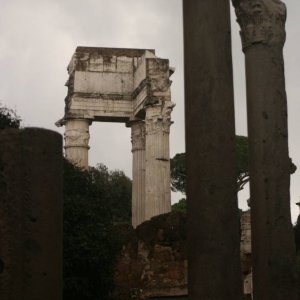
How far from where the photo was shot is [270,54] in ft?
34.2

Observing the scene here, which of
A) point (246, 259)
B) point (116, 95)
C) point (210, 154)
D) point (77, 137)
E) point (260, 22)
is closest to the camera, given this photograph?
point (210, 154)

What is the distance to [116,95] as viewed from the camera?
24922 millimetres

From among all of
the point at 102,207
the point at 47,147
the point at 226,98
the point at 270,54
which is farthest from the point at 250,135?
the point at 102,207

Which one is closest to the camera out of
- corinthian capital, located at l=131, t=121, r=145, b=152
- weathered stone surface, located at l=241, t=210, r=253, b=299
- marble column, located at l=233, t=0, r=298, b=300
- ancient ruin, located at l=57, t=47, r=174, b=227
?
marble column, located at l=233, t=0, r=298, b=300

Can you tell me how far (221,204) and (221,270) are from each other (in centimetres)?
73

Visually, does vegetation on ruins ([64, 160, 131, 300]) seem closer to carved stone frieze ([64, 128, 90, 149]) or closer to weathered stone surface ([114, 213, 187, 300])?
weathered stone surface ([114, 213, 187, 300])

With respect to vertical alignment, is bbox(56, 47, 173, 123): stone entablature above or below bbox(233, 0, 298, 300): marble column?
above

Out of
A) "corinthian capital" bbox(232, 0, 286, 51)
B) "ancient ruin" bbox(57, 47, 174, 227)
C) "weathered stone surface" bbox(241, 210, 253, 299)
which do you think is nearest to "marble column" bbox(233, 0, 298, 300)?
"corinthian capital" bbox(232, 0, 286, 51)

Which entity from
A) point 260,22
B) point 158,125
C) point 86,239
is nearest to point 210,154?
point 260,22

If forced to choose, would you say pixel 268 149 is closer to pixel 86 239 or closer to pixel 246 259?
pixel 86 239

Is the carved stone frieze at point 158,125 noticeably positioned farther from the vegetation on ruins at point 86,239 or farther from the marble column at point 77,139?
the vegetation on ruins at point 86,239

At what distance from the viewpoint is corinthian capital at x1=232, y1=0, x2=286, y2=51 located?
411 inches

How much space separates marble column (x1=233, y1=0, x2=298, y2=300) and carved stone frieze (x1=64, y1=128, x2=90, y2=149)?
14.0 meters

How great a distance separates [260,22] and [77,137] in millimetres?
14324
